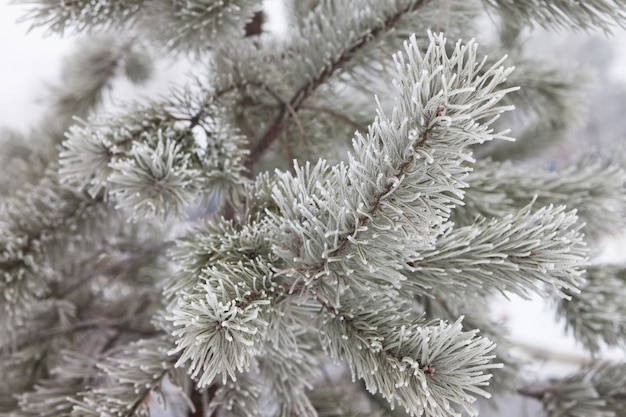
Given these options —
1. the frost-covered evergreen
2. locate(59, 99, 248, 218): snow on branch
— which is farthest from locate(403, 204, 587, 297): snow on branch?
locate(59, 99, 248, 218): snow on branch

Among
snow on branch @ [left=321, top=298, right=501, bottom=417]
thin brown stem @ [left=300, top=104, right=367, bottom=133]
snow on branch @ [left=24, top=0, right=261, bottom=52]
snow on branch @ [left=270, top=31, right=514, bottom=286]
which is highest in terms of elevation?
snow on branch @ [left=24, top=0, right=261, bottom=52]

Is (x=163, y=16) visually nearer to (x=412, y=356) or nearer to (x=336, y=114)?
(x=336, y=114)

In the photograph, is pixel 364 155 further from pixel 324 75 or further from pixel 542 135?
pixel 542 135

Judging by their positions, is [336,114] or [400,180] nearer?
[400,180]

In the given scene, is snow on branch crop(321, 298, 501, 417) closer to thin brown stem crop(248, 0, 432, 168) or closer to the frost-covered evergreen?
the frost-covered evergreen

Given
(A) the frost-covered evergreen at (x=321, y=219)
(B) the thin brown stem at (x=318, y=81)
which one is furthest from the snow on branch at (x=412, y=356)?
(B) the thin brown stem at (x=318, y=81)

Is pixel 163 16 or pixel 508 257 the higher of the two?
pixel 163 16

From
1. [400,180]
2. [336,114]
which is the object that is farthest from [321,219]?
[336,114]

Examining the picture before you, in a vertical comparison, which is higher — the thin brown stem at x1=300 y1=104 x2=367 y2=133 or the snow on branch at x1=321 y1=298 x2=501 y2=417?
the thin brown stem at x1=300 y1=104 x2=367 y2=133

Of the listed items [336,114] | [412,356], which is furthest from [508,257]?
[336,114]
